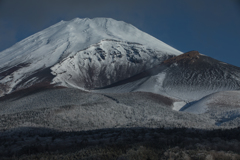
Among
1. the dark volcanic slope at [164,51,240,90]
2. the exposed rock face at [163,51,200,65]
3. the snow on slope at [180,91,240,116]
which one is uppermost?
the exposed rock face at [163,51,200,65]

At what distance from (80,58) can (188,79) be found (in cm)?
5471

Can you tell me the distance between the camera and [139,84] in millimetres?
74625

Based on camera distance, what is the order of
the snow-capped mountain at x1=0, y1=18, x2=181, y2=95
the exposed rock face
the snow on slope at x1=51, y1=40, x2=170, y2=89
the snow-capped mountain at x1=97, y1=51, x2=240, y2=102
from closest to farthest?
1. the snow-capped mountain at x1=97, y1=51, x2=240, y2=102
2. the exposed rock face
3. the snow-capped mountain at x1=0, y1=18, x2=181, y2=95
4. the snow on slope at x1=51, y1=40, x2=170, y2=89

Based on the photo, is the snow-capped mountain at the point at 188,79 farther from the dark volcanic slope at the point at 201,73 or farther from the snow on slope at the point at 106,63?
the snow on slope at the point at 106,63

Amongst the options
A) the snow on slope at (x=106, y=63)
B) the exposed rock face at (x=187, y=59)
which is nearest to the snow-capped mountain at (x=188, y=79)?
the exposed rock face at (x=187, y=59)

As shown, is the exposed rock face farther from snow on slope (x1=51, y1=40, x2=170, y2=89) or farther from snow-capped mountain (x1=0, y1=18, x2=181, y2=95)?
snow-capped mountain (x1=0, y1=18, x2=181, y2=95)

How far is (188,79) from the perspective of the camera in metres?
78.8

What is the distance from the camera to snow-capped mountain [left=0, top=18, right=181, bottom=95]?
9362 cm

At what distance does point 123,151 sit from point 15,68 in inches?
4269

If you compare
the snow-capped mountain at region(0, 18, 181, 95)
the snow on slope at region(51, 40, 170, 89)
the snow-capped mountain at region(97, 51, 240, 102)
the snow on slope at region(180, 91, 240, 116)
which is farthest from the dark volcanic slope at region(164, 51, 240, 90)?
the snow on slope at region(180, 91, 240, 116)

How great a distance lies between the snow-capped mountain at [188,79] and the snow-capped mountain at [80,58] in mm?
19255

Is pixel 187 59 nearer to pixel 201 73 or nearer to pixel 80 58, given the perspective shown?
pixel 201 73

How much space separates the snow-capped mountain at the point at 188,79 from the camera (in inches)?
2704

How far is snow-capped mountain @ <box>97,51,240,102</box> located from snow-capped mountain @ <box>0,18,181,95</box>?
63.2 ft
